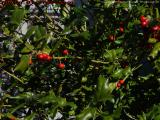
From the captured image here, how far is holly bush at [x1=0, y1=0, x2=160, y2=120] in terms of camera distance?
122 inches

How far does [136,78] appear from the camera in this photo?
387 cm

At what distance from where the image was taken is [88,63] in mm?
3543

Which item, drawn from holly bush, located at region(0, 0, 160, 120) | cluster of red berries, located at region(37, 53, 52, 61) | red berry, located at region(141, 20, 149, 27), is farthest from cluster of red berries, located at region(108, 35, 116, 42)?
cluster of red berries, located at region(37, 53, 52, 61)

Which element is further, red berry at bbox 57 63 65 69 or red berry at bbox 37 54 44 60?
red berry at bbox 57 63 65 69

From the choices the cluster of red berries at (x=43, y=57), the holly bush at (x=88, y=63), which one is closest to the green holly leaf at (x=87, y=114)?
the holly bush at (x=88, y=63)

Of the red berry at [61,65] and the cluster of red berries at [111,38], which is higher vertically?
the cluster of red berries at [111,38]

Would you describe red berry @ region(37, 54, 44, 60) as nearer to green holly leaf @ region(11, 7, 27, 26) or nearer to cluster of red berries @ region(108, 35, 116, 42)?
green holly leaf @ region(11, 7, 27, 26)

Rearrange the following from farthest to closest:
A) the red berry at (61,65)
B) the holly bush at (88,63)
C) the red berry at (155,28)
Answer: the red berry at (61,65) → the holly bush at (88,63) → the red berry at (155,28)

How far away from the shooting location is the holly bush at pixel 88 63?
3104mm

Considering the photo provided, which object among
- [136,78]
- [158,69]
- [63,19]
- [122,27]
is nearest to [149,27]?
[158,69]

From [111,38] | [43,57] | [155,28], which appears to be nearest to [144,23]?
[155,28]

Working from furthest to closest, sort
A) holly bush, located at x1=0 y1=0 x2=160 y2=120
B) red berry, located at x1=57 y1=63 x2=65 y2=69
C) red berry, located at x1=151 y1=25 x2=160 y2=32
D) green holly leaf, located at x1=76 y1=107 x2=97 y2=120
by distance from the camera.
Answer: red berry, located at x1=57 y1=63 x2=65 y2=69
holly bush, located at x1=0 y1=0 x2=160 y2=120
red berry, located at x1=151 y1=25 x2=160 y2=32
green holly leaf, located at x1=76 y1=107 x2=97 y2=120

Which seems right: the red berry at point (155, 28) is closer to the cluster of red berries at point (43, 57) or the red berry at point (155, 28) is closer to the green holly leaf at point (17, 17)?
the cluster of red berries at point (43, 57)

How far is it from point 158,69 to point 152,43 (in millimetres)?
374
